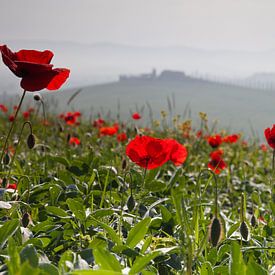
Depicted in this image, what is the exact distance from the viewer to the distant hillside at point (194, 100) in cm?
1082

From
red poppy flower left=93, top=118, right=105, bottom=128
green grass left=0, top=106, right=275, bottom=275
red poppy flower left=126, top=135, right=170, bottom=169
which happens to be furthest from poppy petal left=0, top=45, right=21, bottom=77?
red poppy flower left=93, top=118, right=105, bottom=128

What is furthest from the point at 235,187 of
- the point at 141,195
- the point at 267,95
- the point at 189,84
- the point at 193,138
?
the point at 189,84

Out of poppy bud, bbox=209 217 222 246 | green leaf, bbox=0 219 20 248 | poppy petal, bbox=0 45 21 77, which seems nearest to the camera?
green leaf, bbox=0 219 20 248

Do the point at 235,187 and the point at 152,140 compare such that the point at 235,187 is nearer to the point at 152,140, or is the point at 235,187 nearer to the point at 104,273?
the point at 152,140

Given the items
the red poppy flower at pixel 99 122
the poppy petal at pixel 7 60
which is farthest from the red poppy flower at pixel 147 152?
the red poppy flower at pixel 99 122

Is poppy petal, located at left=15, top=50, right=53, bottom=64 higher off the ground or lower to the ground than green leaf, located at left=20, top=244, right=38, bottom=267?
higher

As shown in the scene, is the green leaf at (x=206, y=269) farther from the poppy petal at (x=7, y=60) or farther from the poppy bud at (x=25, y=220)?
the poppy petal at (x=7, y=60)

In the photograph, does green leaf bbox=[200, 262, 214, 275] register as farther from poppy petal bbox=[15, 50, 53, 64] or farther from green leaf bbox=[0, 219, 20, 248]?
poppy petal bbox=[15, 50, 53, 64]

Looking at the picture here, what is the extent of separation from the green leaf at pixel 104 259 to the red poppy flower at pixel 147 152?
0.62m

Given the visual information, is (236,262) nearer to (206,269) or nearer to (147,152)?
(206,269)

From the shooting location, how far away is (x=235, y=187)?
310cm

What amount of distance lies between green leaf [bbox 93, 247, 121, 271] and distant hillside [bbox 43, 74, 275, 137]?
8657 millimetres

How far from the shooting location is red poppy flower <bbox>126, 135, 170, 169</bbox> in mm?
1356

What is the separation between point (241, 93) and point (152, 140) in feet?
42.2
